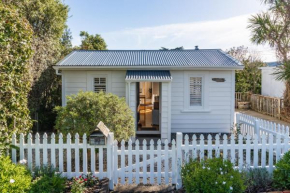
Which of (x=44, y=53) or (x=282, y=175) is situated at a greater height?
(x=44, y=53)

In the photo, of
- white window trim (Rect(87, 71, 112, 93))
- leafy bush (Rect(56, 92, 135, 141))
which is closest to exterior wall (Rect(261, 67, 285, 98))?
white window trim (Rect(87, 71, 112, 93))

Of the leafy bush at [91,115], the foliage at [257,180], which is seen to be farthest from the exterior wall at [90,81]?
the foliage at [257,180]

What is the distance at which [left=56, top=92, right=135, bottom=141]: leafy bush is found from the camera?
597 centimetres

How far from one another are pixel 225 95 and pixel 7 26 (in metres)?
8.61

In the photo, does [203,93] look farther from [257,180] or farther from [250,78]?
[250,78]

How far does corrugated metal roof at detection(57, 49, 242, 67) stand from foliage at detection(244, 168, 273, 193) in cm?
567

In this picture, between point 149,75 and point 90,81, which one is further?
point 90,81

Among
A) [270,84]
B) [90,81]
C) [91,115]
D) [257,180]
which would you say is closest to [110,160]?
[91,115]

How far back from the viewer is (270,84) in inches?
736

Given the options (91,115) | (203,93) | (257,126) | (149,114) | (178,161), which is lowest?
(178,161)

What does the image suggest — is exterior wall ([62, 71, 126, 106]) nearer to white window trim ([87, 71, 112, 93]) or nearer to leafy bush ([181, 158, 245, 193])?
white window trim ([87, 71, 112, 93])

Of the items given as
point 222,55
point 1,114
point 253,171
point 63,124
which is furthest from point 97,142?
point 222,55

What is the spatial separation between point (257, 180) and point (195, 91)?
580 centimetres

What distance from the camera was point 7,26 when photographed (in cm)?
450
